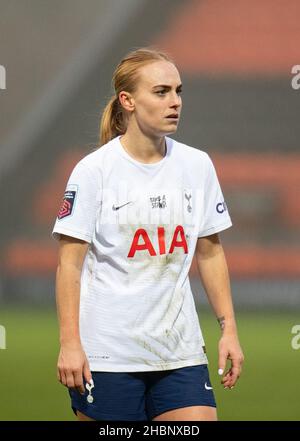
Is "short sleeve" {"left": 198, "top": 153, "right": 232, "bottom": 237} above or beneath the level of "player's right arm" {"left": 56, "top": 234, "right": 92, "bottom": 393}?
above

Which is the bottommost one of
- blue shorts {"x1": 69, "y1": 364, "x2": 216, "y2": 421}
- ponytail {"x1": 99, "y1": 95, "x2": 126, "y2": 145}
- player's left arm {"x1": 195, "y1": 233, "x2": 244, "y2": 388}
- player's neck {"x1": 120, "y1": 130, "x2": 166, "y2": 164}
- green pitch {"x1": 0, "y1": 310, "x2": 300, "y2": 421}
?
green pitch {"x1": 0, "y1": 310, "x2": 300, "y2": 421}

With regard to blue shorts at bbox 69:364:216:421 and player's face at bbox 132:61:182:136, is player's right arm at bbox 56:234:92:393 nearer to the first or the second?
blue shorts at bbox 69:364:216:421

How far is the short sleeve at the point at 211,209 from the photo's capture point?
3299 millimetres

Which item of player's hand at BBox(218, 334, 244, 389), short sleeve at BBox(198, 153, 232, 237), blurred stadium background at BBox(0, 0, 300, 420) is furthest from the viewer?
blurred stadium background at BBox(0, 0, 300, 420)

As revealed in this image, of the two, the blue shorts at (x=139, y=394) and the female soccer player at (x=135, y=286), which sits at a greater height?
the female soccer player at (x=135, y=286)

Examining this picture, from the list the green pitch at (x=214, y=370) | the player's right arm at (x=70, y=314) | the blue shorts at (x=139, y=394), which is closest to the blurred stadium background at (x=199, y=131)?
the green pitch at (x=214, y=370)

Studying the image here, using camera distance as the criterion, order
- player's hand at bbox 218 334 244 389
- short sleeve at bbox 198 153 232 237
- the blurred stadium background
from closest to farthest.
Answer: player's hand at bbox 218 334 244 389, short sleeve at bbox 198 153 232 237, the blurred stadium background

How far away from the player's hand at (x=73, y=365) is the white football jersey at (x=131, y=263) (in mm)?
98

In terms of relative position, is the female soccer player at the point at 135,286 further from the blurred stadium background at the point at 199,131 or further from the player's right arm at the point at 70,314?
the blurred stadium background at the point at 199,131

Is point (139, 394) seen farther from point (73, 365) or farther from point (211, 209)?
point (211, 209)

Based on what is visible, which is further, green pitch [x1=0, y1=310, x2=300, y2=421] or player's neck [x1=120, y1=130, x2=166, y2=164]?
green pitch [x1=0, y1=310, x2=300, y2=421]

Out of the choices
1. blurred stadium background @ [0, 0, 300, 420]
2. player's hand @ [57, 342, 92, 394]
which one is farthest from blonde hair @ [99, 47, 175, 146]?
blurred stadium background @ [0, 0, 300, 420]

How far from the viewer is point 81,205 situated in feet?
10.3

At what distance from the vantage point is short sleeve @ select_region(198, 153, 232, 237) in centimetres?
330
